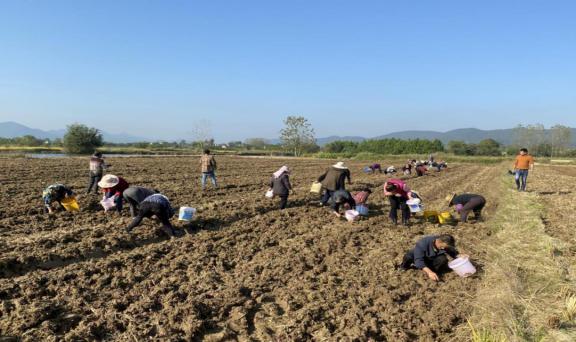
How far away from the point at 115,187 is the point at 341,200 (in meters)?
4.98

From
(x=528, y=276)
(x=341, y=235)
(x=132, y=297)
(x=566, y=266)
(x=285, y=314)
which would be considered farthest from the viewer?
(x=341, y=235)

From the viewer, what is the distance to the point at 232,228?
8.18 meters

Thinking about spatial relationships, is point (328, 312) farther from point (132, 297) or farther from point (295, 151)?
point (295, 151)

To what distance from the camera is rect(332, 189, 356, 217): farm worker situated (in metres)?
9.15

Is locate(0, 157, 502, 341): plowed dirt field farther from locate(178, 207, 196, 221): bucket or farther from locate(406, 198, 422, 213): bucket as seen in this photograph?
locate(406, 198, 422, 213): bucket

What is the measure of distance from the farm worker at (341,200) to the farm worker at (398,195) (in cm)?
93

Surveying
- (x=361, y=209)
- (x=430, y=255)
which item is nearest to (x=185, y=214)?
(x=361, y=209)

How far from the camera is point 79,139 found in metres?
50.2

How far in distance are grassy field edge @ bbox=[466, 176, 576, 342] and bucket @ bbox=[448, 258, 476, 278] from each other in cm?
23

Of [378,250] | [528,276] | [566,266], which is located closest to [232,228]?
[378,250]

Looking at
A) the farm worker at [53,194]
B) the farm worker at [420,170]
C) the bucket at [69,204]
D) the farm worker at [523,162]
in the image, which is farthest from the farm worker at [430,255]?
the farm worker at [420,170]

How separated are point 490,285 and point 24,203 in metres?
10.6

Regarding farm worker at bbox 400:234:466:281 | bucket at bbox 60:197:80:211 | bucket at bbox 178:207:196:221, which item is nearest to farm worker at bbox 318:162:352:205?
bucket at bbox 178:207:196:221

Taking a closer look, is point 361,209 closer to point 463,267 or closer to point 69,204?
point 463,267
